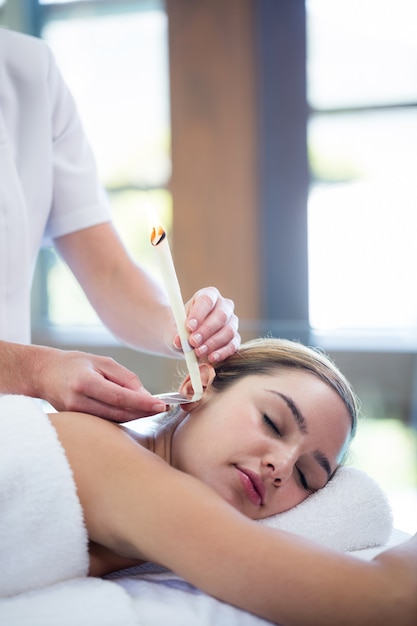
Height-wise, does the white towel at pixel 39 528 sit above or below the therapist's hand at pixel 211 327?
below

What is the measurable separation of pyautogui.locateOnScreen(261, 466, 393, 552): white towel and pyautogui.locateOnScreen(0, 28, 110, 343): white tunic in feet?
2.17

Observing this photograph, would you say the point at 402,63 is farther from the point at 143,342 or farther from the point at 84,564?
the point at 84,564

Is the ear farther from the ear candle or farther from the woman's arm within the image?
the woman's arm

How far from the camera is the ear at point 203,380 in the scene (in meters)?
1.06

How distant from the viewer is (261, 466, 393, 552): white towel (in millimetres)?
1014

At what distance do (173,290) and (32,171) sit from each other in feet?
2.13

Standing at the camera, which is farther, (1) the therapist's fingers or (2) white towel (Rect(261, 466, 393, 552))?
(2) white towel (Rect(261, 466, 393, 552))

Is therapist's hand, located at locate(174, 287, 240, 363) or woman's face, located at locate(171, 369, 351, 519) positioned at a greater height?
therapist's hand, located at locate(174, 287, 240, 363)

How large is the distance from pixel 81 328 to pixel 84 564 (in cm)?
273

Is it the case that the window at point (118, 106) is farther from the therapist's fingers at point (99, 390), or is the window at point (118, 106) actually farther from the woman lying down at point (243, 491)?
the therapist's fingers at point (99, 390)

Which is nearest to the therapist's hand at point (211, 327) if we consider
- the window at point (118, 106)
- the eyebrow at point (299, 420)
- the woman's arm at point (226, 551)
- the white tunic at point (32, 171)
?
the eyebrow at point (299, 420)

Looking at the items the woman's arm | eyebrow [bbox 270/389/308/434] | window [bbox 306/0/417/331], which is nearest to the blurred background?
window [bbox 306/0/417/331]

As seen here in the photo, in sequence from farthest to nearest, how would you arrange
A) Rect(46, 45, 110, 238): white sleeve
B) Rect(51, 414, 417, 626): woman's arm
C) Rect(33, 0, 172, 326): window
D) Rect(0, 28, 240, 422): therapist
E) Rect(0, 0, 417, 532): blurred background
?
1. Rect(33, 0, 172, 326): window
2. Rect(0, 0, 417, 532): blurred background
3. Rect(46, 45, 110, 238): white sleeve
4. Rect(0, 28, 240, 422): therapist
5. Rect(51, 414, 417, 626): woman's arm

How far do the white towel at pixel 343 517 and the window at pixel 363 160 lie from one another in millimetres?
2005
